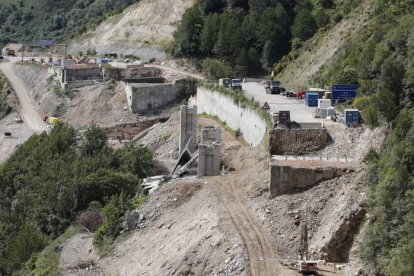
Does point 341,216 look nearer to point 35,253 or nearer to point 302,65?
point 35,253

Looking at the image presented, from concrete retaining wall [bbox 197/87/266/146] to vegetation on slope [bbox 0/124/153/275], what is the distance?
5.41 m

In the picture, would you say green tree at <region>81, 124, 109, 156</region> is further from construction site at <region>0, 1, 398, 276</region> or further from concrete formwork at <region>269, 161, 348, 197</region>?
concrete formwork at <region>269, 161, 348, 197</region>

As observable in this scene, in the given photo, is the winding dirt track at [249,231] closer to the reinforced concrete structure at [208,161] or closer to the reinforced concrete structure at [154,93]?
the reinforced concrete structure at [208,161]

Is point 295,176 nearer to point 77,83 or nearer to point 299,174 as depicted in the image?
point 299,174

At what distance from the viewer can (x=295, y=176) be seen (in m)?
29.3

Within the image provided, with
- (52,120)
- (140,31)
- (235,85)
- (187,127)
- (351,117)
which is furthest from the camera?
(140,31)

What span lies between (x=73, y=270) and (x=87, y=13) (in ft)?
327

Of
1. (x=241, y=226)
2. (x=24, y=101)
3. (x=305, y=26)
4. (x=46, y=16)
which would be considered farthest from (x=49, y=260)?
(x=46, y=16)

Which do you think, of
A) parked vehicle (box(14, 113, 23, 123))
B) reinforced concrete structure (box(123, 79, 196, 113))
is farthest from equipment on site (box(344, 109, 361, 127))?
parked vehicle (box(14, 113, 23, 123))

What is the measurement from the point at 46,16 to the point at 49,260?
346ft

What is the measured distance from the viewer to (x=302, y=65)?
5866 centimetres

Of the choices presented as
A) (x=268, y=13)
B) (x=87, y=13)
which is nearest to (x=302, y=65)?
(x=268, y=13)

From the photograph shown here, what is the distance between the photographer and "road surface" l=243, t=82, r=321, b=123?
37375mm

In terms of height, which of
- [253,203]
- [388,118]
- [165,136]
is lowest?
[165,136]
